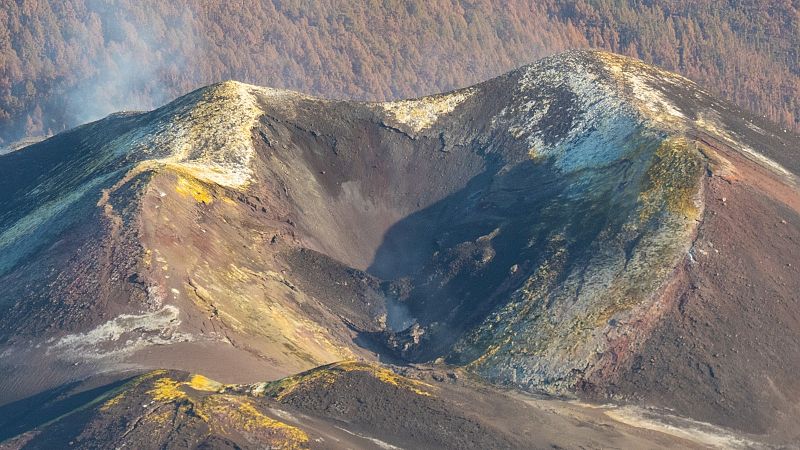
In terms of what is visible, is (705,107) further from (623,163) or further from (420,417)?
(420,417)

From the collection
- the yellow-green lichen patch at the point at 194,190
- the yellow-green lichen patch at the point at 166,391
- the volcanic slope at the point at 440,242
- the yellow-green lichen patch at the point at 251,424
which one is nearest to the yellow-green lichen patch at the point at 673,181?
the volcanic slope at the point at 440,242

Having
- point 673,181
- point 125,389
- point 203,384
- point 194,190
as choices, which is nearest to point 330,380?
point 203,384

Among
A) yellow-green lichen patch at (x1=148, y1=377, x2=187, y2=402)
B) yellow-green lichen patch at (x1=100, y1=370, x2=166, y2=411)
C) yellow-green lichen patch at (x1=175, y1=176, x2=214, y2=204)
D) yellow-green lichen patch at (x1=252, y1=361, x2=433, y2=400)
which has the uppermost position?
yellow-green lichen patch at (x1=175, y1=176, x2=214, y2=204)

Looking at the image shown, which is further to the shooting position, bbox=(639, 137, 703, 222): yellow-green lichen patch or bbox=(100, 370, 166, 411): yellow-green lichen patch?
bbox=(639, 137, 703, 222): yellow-green lichen patch

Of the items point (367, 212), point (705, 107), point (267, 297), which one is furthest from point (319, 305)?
point (705, 107)

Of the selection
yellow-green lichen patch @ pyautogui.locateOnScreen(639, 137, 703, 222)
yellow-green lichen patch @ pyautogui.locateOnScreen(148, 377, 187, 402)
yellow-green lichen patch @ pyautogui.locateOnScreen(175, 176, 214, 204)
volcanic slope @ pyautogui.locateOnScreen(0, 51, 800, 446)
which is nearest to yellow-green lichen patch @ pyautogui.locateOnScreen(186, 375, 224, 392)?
yellow-green lichen patch @ pyautogui.locateOnScreen(148, 377, 187, 402)

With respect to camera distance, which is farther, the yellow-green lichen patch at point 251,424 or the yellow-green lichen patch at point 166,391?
the yellow-green lichen patch at point 166,391

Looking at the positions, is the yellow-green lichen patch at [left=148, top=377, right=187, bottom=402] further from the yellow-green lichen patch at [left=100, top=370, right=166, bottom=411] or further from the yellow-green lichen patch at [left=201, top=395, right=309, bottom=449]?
the yellow-green lichen patch at [left=201, top=395, right=309, bottom=449]

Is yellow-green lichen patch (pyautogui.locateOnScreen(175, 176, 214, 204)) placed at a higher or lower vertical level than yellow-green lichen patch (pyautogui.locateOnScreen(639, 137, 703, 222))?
higher

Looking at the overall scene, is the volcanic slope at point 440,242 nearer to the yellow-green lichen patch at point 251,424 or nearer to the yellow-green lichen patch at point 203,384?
the yellow-green lichen patch at point 203,384
